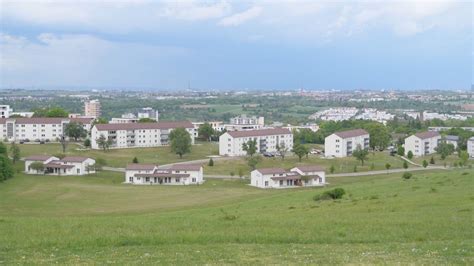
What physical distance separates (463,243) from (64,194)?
41.3 meters

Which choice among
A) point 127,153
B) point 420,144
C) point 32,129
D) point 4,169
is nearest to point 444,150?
point 420,144

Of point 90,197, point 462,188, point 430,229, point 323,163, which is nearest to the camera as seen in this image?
point 430,229

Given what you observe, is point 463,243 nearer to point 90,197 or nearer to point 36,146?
point 90,197

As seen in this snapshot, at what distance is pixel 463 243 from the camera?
1539 centimetres

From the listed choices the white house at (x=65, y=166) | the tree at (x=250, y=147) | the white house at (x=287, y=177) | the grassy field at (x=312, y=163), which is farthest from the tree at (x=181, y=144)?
the white house at (x=287, y=177)

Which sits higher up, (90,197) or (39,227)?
(39,227)

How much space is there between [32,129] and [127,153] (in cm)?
2527

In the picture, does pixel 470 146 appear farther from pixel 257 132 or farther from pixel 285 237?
pixel 285 237

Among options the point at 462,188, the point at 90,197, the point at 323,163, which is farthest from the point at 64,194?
the point at 323,163

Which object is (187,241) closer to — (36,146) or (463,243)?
(463,243)

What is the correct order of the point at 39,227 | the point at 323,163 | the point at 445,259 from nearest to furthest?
the point at 445,259 → the point at 39,227 → the point at 323,163

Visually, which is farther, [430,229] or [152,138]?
[152,138]

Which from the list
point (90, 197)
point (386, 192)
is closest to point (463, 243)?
point (386, 192)

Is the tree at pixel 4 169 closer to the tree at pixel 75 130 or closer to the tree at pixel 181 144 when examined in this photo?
the tree at pixel 181 144
